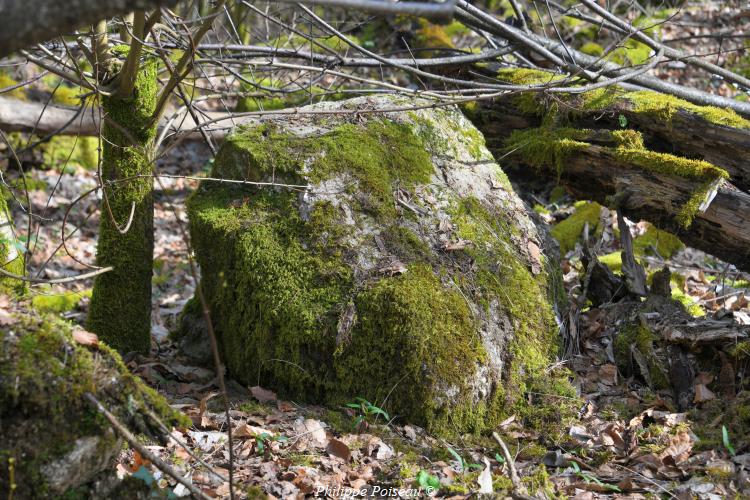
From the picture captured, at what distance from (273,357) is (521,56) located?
3812mm

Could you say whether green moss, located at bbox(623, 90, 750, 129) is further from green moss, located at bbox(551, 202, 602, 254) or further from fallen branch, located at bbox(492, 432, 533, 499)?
fallen branch, located at bbox(492, 432, 533, 499)

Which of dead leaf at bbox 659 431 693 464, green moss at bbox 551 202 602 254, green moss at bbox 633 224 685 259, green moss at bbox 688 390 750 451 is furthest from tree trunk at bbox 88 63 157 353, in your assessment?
green moss at bbox 633 224 685 259

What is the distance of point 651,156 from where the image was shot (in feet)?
15.4

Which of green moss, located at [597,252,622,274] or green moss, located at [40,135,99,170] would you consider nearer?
green moss, located at [597,252,622,274]

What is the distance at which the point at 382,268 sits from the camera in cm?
389

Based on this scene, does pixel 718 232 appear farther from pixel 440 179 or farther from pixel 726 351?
pixel 440 179

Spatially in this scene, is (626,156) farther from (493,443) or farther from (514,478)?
(514,478)

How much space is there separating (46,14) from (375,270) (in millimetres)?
2594

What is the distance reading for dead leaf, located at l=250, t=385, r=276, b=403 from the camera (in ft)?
12.6

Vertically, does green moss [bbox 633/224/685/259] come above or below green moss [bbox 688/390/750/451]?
above

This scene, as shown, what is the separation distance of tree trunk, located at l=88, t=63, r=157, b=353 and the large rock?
38 cm

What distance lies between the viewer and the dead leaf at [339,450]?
3.27m

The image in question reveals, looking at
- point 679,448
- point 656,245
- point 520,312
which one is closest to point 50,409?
point 520,312

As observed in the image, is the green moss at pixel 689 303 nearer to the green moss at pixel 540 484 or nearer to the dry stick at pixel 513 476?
the green moss at pixel 540 484
